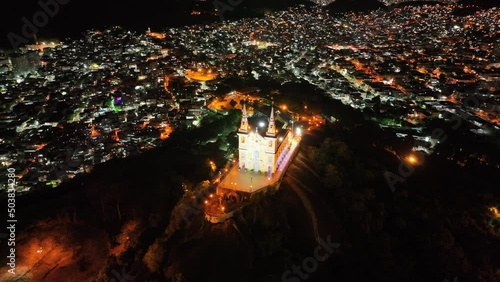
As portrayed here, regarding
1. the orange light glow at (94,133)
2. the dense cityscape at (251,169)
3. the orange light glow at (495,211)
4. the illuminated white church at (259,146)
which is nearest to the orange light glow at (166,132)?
the dense cityscape at (251,169)

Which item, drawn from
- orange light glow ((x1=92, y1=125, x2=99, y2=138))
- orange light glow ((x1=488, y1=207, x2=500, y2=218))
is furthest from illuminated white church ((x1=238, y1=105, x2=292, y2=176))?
orange light glow ((x1=92, y1=125, x2=99, y2=138))

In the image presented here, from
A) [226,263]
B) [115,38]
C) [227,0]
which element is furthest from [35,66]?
[227,0]

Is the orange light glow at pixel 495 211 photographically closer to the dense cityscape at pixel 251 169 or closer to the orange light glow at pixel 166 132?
the dense cityscape at pixel 251 169

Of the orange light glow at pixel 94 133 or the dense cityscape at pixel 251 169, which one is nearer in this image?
the dense cityscape at pixel 251 169

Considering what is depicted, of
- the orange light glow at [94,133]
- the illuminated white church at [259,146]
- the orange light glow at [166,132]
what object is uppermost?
the illuminated white church at [259,146]

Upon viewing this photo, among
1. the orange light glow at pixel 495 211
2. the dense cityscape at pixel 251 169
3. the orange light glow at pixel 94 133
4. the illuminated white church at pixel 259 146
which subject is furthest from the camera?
the orange light glow at pixel 94 133

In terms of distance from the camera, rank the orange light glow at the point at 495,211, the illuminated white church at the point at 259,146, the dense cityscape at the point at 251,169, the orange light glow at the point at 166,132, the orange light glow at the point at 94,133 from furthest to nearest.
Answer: the orange light glow at the point at 166,132 < the orange light glow at the point at 94,133 < the orange light glow at the point at 495,211 < the illuminated white church at the point at 259,146 < the dense cityscape at the point at 251,169

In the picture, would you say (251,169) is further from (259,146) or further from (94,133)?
(94,133)
